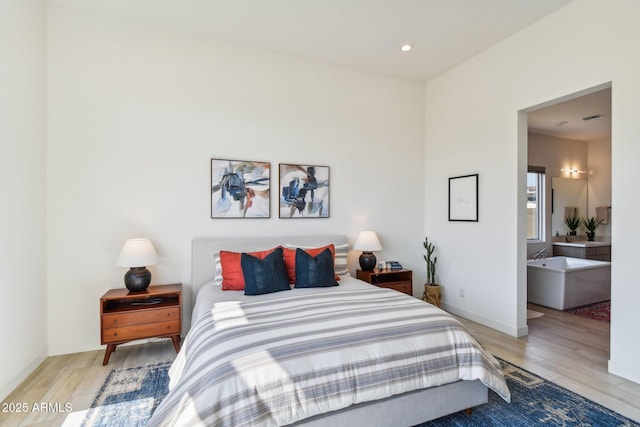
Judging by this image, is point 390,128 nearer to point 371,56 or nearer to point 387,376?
point 371,56

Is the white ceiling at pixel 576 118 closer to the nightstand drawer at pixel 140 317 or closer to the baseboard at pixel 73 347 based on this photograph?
the nightstand drawer at pixel 140 317

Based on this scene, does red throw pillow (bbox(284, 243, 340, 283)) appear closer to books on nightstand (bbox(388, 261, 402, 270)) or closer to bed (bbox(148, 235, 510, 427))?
bed (bbox(148, 235, 510, 427))

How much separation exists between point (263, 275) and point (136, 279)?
118 centimetres

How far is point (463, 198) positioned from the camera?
13.5ft

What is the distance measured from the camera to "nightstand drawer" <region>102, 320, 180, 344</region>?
9.00 ft

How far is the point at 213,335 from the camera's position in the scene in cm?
189

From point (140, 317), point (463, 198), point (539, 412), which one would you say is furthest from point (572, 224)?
point (140, 317)

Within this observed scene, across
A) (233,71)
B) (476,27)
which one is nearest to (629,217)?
(476,27)

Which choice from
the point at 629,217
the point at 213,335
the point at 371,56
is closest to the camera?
the point at 213,335

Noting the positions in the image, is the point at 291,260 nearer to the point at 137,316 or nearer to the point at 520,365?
the point at 137,316

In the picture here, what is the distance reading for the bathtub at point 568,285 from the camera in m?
4.33

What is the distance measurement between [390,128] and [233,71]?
220 centimetres

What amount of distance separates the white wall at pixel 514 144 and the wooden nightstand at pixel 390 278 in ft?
2.25

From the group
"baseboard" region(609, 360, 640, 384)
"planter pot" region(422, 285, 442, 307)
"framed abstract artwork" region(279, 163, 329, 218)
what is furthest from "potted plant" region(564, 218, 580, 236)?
"framed abstract artwork" region(279, 163, 329, 218)
